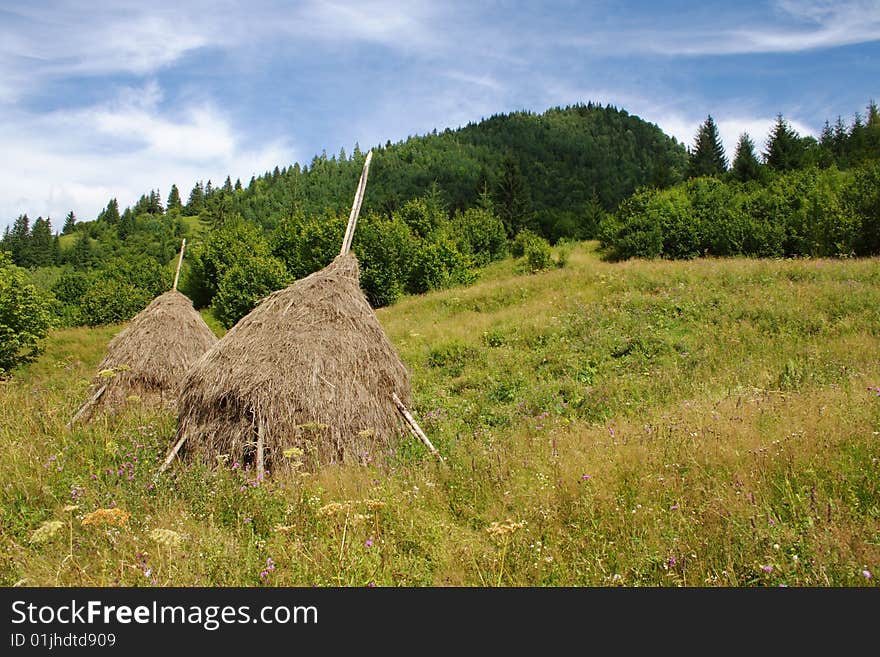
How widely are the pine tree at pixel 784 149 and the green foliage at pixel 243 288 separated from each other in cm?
4867

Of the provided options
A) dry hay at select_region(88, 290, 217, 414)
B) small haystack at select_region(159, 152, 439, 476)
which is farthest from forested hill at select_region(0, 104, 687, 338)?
small haystack at select_region(159, 152, 439, 476)

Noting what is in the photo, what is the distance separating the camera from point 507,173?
75.6m

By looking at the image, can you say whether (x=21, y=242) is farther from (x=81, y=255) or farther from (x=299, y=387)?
(x=299, y=387)

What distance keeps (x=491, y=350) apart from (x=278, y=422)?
9098 millimetres

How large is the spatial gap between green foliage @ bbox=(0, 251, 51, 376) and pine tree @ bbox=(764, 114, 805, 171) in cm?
6074

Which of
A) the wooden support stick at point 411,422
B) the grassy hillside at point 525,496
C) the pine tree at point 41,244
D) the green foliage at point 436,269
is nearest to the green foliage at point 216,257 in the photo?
the green foliage at point 436,269

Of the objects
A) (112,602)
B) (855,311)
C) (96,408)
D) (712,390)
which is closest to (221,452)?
(112,602)

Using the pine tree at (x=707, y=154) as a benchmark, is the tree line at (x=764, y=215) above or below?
below

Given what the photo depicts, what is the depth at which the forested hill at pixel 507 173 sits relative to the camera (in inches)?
3009

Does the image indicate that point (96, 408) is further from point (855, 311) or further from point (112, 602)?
point (855, 311)

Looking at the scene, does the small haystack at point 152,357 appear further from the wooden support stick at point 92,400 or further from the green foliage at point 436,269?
the green foliage at point 436,269

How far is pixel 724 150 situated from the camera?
2687 inches

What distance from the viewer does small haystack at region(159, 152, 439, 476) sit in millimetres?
6496

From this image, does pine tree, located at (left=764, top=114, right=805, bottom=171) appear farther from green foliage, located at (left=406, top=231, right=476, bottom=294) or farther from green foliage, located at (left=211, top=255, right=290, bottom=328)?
green foliage, located at (left=211, top=255, right=290, bottom=328)
